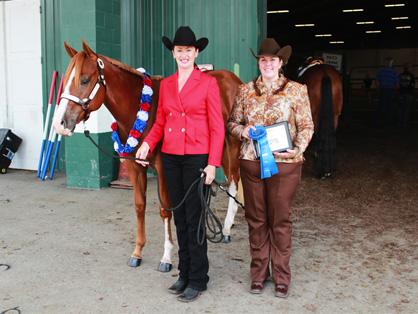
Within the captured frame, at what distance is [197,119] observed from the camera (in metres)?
3.28

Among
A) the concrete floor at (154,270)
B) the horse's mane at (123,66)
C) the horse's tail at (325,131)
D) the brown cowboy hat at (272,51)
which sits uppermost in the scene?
the brown cowboy hat at (272,51)

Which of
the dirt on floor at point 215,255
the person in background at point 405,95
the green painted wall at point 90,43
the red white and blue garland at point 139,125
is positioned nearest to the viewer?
the dirt on floor at point 215,255

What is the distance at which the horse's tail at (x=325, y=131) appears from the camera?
7.23 meters

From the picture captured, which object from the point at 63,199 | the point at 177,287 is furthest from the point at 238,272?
the point at 63,199

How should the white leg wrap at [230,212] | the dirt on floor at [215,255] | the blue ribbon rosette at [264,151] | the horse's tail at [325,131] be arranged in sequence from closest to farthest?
the blue ribbon rosette at [264,151] < the dirt on floor at [215,255] < the white leg wrap at [230,212] < the horse's tail at [325,131]

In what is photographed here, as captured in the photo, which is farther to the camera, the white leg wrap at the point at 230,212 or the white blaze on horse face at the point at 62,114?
the white leg wrap at the point at 230,212

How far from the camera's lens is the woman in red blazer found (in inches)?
128

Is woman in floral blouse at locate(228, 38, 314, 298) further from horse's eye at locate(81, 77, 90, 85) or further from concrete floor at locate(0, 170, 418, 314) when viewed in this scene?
horse's eye at locate(81, 77, 90, 85)

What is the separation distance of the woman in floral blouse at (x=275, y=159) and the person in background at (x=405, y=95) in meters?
11.1

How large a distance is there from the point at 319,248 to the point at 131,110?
1.99 metres

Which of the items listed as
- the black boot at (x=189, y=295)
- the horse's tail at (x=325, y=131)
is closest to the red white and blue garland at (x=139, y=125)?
the black boot at (x=189, y=295)

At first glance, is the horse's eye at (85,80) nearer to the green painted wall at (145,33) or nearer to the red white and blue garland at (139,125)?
the red white and blue garland at (139,125)

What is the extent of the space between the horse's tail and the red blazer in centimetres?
423

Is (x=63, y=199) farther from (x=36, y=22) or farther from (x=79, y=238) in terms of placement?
(x=36, y=22)
